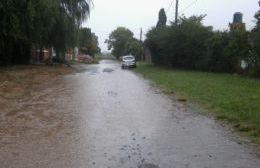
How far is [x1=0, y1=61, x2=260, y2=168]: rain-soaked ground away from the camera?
8.09 m

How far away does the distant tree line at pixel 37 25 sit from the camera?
116 ft

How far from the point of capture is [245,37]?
3547cm

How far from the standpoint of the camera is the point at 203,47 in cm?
4284

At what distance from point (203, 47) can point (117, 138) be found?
3364cm

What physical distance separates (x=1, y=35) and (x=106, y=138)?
26.9 metres

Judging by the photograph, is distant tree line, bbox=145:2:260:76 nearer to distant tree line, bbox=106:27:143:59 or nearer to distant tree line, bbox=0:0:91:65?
distant tree line, bbox=0:0:91:65

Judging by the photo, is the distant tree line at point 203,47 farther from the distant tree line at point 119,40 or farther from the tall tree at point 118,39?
the tall tree at point 118,39

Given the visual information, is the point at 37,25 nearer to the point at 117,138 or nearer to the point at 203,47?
the point at 203,47

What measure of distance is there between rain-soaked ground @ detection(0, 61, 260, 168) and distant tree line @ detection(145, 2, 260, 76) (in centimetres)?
1755

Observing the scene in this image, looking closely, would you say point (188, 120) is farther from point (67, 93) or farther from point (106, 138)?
point (67, 93)

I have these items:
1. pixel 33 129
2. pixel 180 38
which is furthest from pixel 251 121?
pixel 180 38

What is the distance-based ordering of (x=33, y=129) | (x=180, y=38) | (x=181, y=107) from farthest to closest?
(x=180, y=38) → (x=181, y=107) → (x=33, y=129)

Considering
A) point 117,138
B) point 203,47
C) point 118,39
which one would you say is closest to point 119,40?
point 118,39

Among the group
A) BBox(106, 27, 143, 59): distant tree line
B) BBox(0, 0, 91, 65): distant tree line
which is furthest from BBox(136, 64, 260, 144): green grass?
BBox(106, 27, 143, 59): distant tree line
